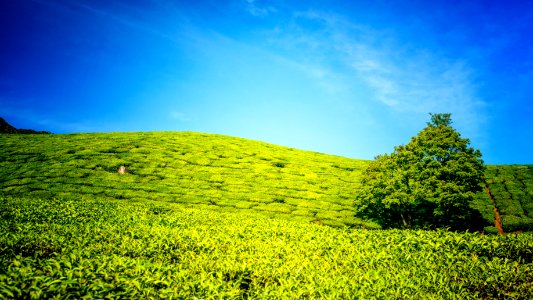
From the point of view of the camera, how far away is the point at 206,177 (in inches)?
1634

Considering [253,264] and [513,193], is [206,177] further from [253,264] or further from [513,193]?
[513,193]

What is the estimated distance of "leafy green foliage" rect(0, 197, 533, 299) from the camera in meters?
6.22

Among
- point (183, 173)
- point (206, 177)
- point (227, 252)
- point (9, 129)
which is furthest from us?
point (9, 129)

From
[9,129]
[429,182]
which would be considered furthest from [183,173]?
[9,129]

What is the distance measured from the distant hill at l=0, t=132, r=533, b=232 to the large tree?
4110 millimetres

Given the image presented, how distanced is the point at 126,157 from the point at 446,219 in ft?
149

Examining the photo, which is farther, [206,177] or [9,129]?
[9,129]

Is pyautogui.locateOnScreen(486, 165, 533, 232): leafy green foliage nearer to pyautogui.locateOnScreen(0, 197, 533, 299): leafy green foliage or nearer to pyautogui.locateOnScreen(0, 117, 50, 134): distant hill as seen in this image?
pyautogui.locateOnScreen(0, 197, 533, 299): leafy green foliage

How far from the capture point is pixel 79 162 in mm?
40906

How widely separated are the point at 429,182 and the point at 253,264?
23.9m

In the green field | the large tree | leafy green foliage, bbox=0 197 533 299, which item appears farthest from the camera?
the large tree

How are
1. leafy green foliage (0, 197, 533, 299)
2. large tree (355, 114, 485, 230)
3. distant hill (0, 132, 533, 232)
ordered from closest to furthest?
leafy green foliage (0, 197, 533, 299)
large tree (355, 114, 485, 230)
distant hill (0, 132, 533, 232)

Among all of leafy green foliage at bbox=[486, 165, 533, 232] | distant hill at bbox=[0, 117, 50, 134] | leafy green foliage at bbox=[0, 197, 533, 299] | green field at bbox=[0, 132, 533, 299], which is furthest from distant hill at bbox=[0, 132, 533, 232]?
leafy green foliage at bbox=[0, 197, 533, 299]

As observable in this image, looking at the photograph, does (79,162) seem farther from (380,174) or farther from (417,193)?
(417,193)
